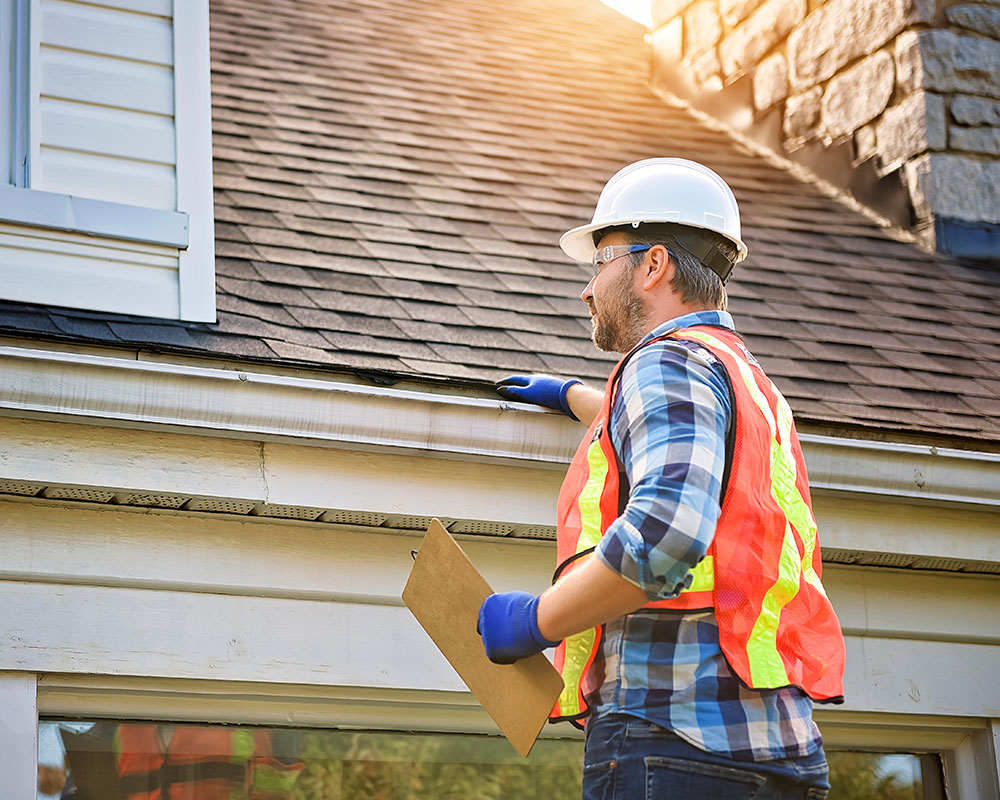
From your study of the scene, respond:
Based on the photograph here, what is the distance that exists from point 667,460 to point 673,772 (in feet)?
1.60

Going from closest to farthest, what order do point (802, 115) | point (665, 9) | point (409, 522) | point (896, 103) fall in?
point (409, 522) < point (896, 103) < point (802, 115) < point (665, 9)

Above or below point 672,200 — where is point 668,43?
above

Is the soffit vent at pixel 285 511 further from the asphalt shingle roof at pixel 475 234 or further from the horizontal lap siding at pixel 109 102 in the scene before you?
the horizontal lap siding at pixel 109 102

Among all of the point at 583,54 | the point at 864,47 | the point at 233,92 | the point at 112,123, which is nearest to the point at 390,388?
the point at 112,123

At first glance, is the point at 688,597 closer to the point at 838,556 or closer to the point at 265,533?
the point at 265,533

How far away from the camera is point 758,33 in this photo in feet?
21.1

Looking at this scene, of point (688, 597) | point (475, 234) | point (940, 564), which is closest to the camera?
point (688, 597)

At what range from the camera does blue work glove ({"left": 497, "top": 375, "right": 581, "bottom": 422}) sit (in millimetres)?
3268

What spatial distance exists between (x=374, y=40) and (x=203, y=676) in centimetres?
406

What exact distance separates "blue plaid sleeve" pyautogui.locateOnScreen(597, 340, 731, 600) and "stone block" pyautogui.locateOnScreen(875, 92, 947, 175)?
370cm

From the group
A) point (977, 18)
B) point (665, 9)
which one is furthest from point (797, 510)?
point (665, 9)

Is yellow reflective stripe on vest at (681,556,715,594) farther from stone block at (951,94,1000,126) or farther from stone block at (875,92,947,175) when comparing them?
stone block at (951,94,1000,126)

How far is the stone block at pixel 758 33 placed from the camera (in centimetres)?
619

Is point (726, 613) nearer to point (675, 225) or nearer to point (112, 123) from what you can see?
point (675, 225)
